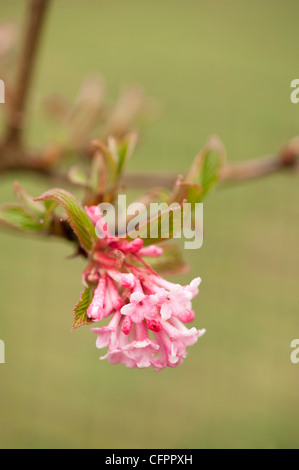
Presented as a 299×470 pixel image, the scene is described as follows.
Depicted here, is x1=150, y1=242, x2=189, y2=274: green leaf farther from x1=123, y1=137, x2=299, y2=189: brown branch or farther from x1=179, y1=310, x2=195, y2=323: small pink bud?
x1=123, y1=137, x2=299, y2=189: brown branch

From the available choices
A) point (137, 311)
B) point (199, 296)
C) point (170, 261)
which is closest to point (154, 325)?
point (137, 311)

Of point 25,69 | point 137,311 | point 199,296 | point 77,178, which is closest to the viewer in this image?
point 137,311

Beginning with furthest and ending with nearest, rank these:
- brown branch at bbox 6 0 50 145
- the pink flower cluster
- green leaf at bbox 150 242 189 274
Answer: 1. brown branch at bbox 6 0 50 145
2. green leaf at bbox 150 242 189 274
3. the pink flower cluster

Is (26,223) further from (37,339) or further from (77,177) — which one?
(37,339)

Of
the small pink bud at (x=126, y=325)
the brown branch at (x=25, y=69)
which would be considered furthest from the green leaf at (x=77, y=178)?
the brown branch at (x=25, y=69)

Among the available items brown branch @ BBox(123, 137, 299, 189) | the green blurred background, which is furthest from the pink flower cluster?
the green blurred background

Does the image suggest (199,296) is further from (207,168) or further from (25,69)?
(207,168)

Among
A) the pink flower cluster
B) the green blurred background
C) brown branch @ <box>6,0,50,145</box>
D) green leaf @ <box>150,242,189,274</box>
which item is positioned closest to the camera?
the pink flower cluster

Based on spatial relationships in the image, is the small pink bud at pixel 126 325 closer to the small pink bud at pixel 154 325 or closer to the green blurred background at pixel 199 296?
the small pink bud at pixel 154 325
